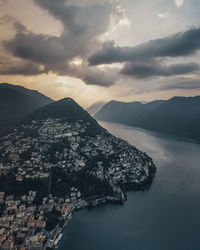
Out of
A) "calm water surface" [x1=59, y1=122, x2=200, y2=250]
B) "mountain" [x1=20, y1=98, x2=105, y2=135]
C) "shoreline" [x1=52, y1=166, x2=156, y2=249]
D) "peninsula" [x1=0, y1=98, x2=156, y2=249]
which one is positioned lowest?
"calm water surface" [x1=59, y1=122, x2=200, y2=250]

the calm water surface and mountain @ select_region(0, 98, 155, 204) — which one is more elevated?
mountain @ select_region(0, 98, 155, 204)

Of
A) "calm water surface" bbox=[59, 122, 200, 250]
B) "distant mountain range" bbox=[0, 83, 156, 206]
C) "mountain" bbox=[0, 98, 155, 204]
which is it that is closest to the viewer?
"calm water surface" bbox=[59, 122, 200, 250]

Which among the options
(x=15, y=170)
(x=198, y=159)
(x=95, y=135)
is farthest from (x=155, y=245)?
(x=198, y=159)

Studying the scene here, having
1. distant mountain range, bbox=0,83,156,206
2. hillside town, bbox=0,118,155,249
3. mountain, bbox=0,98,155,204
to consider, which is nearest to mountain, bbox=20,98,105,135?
mountain, bbox=0,98,155,204

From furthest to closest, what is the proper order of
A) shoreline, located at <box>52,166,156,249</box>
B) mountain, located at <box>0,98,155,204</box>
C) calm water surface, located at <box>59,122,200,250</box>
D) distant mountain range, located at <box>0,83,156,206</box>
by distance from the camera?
mountain, located at <box>0,98,155,204</box> < distant mountain range, located at <box>0,83,156,206</box> < shoreline, located at <box>52,166,156,249</box> < calm water surface, located at <box>59,122,200,250</box>

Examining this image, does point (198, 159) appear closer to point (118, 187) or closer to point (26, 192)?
point (118, 187)

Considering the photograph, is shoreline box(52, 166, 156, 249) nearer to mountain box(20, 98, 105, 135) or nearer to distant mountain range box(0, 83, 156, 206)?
distant mountain range box(0, 83, 156, 206)

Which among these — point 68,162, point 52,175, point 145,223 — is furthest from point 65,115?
point 145,223

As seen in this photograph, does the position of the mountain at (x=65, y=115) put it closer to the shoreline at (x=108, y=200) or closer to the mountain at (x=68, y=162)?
the mountain at (x=68, y=162)

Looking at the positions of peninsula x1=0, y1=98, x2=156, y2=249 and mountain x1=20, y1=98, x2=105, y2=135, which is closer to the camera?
peninsula x1=0, y1=98, x2=156, y2=249
